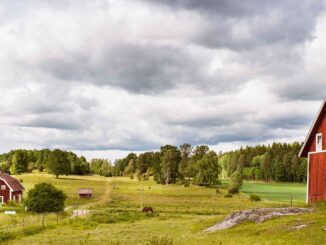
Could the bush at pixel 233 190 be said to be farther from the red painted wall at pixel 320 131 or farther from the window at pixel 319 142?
the window at pixel 319 142

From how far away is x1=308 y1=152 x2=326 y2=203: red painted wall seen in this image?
43.0 meters

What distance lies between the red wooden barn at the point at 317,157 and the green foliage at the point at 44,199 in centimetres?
3748

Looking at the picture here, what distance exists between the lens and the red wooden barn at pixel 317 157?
1702 inches

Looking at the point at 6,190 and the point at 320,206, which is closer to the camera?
the point at 320,206

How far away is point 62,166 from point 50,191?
354 feet

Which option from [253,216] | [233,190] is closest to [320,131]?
[253,216]

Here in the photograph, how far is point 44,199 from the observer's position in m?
66.2

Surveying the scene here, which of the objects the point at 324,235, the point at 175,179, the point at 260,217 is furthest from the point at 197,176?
the point at 324,235

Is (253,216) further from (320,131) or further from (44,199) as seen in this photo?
(44,199)

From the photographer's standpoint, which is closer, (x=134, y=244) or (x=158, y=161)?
(x=134, y=244)

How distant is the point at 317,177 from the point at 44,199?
130ft

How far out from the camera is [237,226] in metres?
35.2

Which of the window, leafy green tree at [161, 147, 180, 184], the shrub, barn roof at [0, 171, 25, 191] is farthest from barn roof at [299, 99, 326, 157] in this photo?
leafy green tree at [161, 147, 180, 184]

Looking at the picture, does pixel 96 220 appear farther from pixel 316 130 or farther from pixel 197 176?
pixel 197 176
